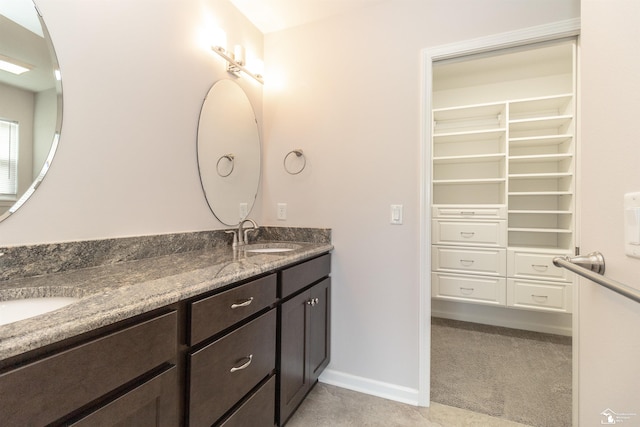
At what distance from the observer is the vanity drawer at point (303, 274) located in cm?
134

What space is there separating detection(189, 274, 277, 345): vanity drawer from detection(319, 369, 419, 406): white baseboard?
977mm

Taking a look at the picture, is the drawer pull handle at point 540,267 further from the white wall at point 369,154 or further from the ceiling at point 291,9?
the ceiling at point 291,9

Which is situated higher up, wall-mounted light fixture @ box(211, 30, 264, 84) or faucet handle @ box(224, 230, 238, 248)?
wall-mounted light fixture @ box(211, 30, 264, 84)

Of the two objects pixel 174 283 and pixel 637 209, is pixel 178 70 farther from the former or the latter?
pixel 637 209

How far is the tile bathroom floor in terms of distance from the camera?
150 cm

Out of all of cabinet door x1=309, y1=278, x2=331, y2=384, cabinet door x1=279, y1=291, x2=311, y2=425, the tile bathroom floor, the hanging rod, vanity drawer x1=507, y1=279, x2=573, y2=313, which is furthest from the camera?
vanity drawer x1=507, y1=279, x2=573, y2=313

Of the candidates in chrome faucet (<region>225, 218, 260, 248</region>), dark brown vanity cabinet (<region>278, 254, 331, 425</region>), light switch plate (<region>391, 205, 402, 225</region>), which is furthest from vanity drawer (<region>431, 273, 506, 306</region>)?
chrome faucet (<region>225, 218, 260, 248</region>)

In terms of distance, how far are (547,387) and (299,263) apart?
1859 mm

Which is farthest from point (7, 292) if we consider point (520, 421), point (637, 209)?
point (520, 421)

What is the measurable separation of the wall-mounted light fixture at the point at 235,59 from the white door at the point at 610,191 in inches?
65.8

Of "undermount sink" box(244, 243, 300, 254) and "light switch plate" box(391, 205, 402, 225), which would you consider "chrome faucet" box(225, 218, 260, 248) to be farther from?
"light switch plate" box(391, 205, 402, 225)

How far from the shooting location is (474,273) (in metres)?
2.65

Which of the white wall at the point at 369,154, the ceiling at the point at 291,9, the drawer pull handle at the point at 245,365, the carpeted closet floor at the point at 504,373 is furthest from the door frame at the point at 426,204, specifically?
the drawer pull handle at the point at 245,365

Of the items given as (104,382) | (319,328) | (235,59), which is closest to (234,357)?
(104,382)
